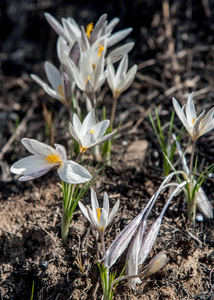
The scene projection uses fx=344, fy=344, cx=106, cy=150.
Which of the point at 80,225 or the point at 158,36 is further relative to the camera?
the point at 158,36

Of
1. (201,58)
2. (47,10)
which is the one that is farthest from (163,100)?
(47,10)

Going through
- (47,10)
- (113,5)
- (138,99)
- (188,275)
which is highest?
(47,10)

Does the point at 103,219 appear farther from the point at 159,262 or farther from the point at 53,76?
the point at 53,76

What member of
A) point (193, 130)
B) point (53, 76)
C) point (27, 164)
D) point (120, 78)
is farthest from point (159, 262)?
point (53, 76)

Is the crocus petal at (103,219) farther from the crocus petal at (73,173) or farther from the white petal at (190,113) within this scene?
the white petal at (190,113)

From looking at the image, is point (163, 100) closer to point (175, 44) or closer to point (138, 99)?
point (138, 99)

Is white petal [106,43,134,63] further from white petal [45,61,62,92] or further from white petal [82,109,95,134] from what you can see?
white petal [82,109,95,134]

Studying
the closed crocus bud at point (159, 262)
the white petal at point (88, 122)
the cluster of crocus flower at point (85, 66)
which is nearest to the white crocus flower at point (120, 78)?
the cluster of crocus flower at point (85, 66)

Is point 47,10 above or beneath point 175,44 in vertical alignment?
above

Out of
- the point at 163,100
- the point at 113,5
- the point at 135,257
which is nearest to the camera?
the point at 135,257
